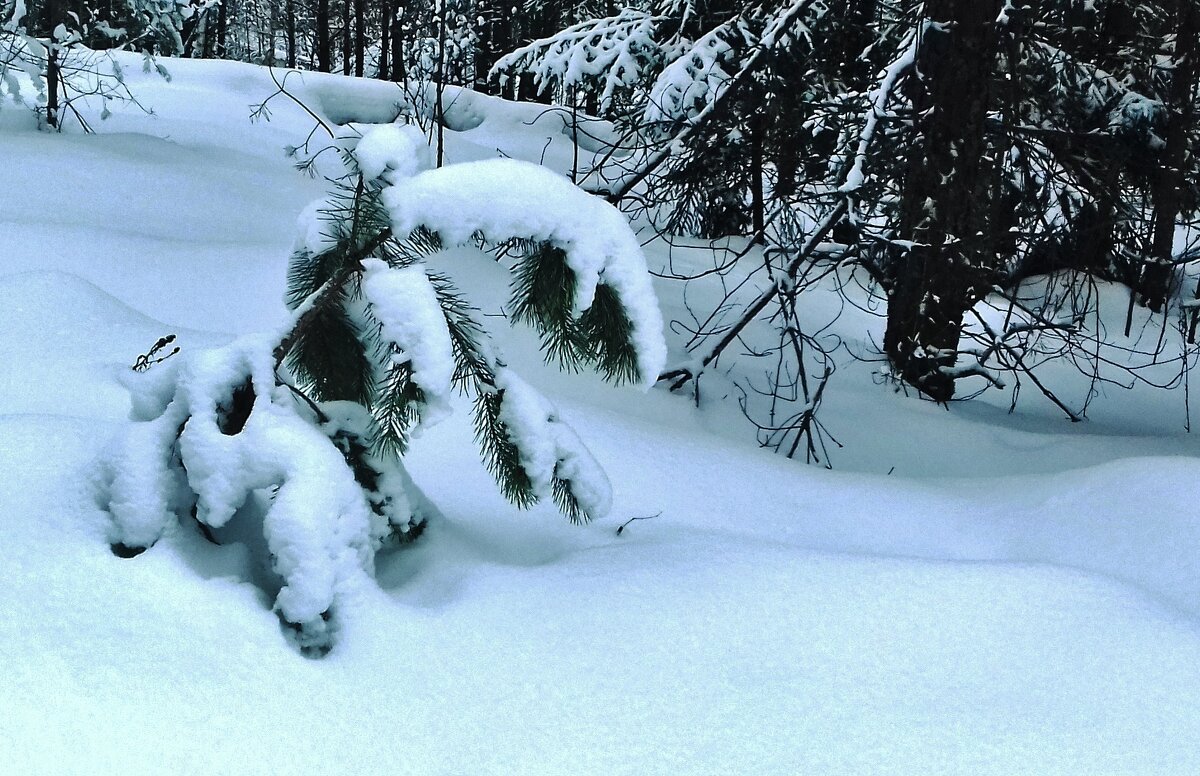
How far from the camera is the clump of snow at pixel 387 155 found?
163 centimetres

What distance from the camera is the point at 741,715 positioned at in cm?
144

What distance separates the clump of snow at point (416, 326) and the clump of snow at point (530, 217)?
0.31ft

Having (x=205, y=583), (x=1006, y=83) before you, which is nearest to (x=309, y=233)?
(x=205, y=583)

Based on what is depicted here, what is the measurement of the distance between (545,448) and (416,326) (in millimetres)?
366

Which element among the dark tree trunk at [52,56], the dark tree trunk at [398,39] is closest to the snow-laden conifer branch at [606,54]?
the dark tree trunk at [52,56]

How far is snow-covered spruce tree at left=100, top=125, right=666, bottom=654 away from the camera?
1.54m

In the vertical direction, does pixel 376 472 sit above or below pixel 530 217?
below

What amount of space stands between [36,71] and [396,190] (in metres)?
5.79

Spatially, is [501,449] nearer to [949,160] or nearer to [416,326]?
[416,326]

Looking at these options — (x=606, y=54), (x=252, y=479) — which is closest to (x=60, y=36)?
(x=606, y=54)

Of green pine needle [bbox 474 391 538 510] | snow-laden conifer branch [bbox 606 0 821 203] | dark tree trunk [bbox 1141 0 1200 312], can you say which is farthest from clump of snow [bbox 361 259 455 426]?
dark tree trunk [bbox 1141 0 1200 312]

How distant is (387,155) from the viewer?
5.41ft

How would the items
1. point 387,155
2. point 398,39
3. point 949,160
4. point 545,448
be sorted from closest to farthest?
point 387,155, point 545,448, point 949,160, point 398,39

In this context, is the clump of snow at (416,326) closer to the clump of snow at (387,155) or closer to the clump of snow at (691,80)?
the clump of snow at (387,155)
